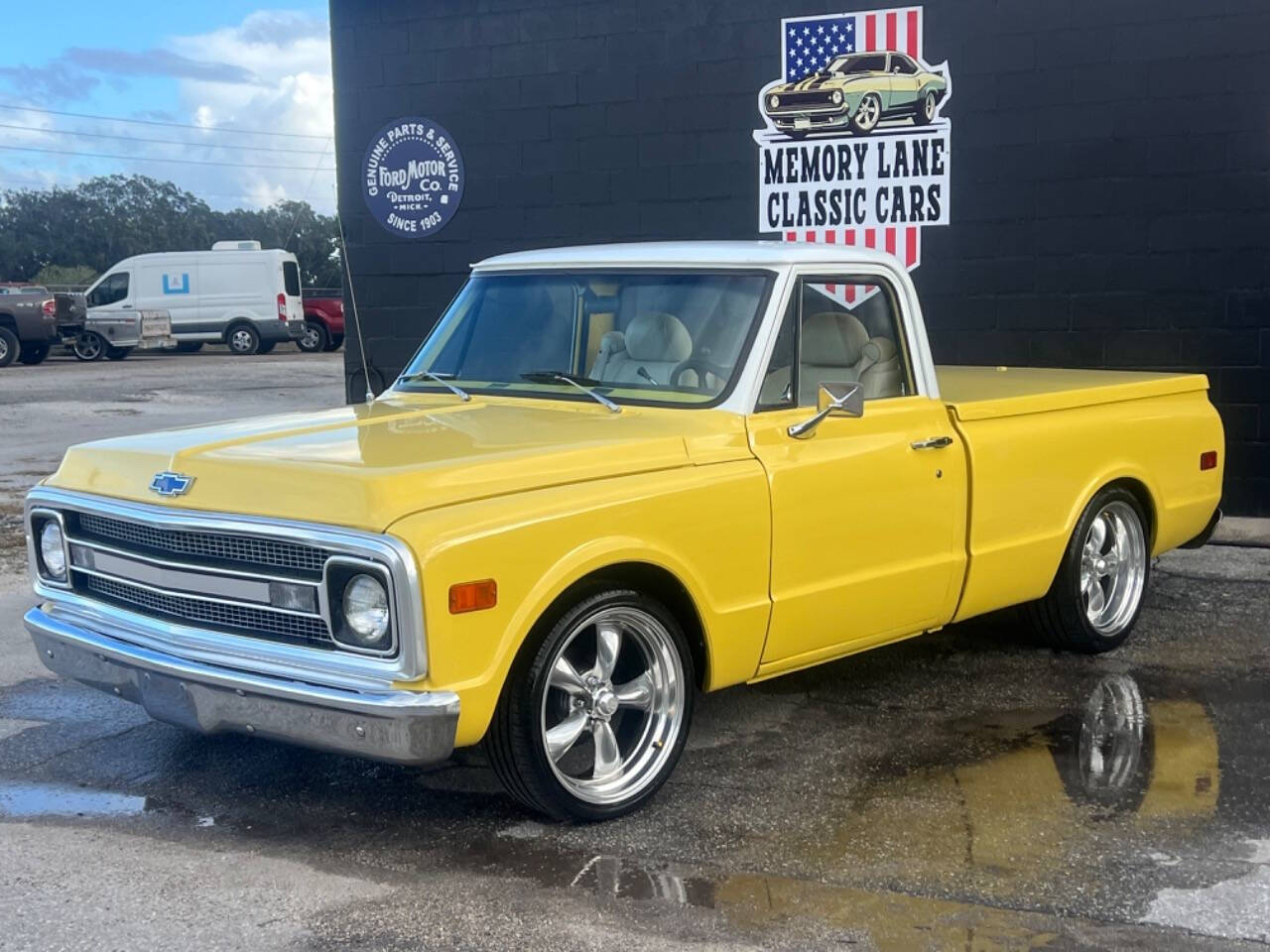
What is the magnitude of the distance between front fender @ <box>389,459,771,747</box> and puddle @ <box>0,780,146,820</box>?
1.38m

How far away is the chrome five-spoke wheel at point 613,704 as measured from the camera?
457cm

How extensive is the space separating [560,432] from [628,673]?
82 centimetres

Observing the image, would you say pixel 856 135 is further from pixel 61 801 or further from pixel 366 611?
pixel 61 801

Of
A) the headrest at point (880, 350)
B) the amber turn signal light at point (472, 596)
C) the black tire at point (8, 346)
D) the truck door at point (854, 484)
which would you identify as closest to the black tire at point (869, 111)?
the truck door at point (854, 484)

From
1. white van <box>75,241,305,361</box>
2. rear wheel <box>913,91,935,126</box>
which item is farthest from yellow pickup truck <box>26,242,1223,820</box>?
white van <box>75,241,305,361</box>

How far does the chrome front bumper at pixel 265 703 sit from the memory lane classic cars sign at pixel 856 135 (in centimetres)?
666

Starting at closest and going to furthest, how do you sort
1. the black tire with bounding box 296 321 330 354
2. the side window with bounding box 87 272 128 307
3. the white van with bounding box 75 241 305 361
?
the side window with bounding box 87 272 128 307
the white van with bounding box 75 241 305 361
the black tire with bounding box 296 321 330 354

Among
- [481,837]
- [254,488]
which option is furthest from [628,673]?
[254,488]

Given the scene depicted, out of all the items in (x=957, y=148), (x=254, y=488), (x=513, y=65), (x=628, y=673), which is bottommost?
(x=628, y=673)

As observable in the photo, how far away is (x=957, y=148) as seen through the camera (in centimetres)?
990

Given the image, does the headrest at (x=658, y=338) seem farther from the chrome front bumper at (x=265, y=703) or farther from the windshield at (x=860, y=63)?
the windshield at (x=860, y=63)

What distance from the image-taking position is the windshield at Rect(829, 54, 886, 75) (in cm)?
1005

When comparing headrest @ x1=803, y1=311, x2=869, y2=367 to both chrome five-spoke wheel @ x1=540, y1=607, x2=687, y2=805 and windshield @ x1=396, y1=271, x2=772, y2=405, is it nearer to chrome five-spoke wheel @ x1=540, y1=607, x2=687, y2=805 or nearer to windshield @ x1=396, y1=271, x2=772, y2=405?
windshield @ x1=396, y1=271, x2=772, y2=405

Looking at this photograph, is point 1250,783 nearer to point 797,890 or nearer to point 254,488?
point 797,890
